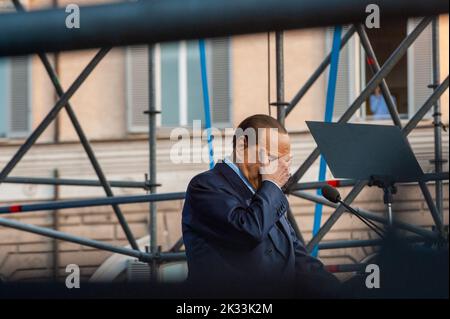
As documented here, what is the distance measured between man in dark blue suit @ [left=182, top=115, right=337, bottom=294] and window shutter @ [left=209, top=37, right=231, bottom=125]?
→ 28.7 feet

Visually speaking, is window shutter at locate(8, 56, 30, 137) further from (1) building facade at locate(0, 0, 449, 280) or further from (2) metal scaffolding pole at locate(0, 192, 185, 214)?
(2) metal scaffolding pole at locate(0, 192, 185, 214)

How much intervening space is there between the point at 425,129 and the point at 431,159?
87 cm

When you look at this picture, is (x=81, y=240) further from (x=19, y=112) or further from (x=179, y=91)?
(x=19, y=112)

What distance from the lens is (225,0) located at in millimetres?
990

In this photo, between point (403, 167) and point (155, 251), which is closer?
point (403, 167)

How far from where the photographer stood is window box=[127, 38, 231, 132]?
10.2 metres

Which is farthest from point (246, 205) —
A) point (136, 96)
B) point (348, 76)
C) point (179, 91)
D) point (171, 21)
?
point (136, 96)

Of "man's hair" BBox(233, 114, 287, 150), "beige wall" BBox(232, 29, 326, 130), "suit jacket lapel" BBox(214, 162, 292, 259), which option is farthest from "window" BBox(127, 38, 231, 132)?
"man's hair" BBox(233, 114, 287, 150)

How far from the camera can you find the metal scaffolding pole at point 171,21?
98 centimetres

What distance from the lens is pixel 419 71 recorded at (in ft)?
36.0

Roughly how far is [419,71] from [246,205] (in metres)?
8.98

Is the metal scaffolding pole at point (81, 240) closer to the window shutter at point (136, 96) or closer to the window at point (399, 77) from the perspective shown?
the window at point (399, 77)
